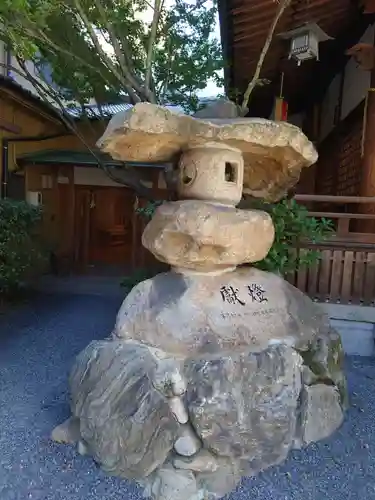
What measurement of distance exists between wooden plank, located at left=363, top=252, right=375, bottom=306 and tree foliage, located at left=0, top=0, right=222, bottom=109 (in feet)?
11.0

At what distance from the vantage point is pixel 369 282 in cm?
576

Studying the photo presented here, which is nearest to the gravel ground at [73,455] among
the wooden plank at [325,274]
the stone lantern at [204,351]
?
the stone lantern at [204,351]

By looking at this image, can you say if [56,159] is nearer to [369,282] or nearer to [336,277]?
[336,277]

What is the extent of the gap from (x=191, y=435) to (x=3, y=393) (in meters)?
2.31

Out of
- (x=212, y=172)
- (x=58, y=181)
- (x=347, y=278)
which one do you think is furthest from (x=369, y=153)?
(x=58, y=181)

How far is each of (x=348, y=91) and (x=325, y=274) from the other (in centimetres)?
433

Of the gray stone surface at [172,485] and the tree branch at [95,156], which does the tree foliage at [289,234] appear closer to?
the tree branch at [95,156]

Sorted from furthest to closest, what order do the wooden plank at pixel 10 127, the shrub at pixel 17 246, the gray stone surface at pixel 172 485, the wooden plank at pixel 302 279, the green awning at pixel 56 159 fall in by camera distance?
1. the green awning at pixel 56 159
2. the wooden plank at pixel 10 127
3. the shrub at pixel 17 246
4. the wooden plank at pixel 302 279
5. the gray stone surface at pixel 172 485

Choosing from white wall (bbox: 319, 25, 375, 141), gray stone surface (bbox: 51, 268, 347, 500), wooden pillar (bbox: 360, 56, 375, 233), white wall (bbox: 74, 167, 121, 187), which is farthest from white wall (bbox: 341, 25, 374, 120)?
white wall (bbox: 74, 167, 121, 187)

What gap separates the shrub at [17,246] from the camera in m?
7.60

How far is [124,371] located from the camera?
3219 mm

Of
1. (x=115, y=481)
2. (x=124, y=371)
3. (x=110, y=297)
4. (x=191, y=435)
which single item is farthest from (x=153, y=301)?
(x=110, y=297)

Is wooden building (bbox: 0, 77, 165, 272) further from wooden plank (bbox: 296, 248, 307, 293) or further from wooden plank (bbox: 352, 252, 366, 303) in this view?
wooden plank (bbox: 352, 252, 366, 303)

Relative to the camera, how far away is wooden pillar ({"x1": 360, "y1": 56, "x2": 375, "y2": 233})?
21.2 feet
